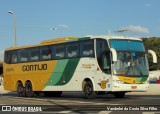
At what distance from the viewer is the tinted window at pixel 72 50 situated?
26.8 metres

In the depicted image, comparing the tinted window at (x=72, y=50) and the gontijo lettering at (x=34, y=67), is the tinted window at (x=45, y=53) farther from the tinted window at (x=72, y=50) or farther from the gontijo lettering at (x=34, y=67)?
the tinted window at (x=72, y=50)

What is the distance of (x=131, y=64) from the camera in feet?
81.5

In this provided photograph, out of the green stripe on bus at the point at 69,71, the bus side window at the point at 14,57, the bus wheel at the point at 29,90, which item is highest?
the bus side window at the point at 14,57

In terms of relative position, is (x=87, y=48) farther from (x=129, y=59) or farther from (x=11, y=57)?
(x=11, y=57)

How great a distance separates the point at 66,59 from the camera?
2769 cm

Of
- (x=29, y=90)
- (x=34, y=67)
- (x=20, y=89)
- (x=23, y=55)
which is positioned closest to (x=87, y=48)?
(x=34, y=67)

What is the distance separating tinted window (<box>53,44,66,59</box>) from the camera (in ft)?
92.1

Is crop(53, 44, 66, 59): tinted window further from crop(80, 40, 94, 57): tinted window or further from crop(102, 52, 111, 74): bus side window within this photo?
crop(102, 52, 111, 74): bus side window

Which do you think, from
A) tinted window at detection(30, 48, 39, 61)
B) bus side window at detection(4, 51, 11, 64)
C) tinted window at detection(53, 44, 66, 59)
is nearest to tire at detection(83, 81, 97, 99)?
tinted window at detection(53, 44, 66, 59)

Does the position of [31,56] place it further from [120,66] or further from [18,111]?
[18,111]

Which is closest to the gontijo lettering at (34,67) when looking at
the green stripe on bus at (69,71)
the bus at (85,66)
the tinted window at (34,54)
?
the bus at (85,66)

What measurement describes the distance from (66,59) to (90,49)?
97.5 inches

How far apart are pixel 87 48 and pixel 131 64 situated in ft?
9.21

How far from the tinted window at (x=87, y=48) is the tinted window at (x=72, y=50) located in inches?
19.2
